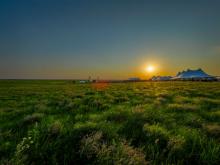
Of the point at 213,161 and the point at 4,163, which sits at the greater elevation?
the point at 4,163

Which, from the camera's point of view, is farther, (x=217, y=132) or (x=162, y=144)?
(x=217, y=132)

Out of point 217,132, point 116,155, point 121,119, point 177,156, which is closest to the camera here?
point 116,155

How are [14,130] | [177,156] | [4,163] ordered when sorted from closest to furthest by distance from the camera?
1. [4,163]
2. [177,156]
3. [14,130]

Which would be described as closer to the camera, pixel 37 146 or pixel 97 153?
pixel 97 153

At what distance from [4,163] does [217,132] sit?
4.21 metres

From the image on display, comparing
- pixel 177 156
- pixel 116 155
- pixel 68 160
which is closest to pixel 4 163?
pixel 68 160

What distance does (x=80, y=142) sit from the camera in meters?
2.72

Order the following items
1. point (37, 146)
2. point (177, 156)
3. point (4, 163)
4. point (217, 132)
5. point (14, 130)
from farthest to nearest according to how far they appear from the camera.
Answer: point (14, 130), point (217, 132), point (37, 146), point (177, 156), point (4, 163)

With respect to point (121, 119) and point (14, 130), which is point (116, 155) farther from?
point (14, 130)

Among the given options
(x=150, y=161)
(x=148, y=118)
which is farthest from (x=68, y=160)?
(x=148, y=118)

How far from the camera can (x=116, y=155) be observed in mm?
2186

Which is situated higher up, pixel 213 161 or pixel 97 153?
pixel 97 153

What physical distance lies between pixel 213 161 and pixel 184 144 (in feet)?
1.74

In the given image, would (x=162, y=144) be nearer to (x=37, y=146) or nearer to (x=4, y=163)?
(x=37, y=146)
